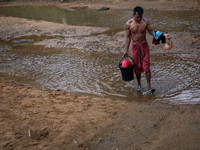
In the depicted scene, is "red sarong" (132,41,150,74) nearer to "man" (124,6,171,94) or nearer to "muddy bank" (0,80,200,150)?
"man" (124,6,171,94)

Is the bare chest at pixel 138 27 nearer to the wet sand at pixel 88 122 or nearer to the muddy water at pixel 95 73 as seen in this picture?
the muddy water at pixel 95 73

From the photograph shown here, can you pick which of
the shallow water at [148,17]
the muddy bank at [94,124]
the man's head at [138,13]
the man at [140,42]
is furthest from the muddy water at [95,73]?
the shallow water at [148,17]

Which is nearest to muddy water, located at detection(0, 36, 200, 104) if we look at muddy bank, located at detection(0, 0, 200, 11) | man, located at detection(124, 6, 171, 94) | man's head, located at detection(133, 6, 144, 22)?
man, located at detection(124, 6, 171, 94)

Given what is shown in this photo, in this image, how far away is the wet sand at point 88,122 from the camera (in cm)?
299

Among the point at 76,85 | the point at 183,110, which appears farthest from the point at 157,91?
the point at 76,85

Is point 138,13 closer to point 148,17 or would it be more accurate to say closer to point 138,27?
point 138,27

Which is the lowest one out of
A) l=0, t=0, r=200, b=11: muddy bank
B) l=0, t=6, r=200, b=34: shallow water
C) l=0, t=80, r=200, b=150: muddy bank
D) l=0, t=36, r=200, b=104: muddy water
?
l=0, t=80, r=200, b=150: muddy bank

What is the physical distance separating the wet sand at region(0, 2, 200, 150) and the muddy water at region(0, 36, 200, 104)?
0.36 metres

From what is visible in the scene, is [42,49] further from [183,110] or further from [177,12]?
[177,12]

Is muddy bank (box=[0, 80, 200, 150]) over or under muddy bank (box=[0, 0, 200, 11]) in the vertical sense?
under

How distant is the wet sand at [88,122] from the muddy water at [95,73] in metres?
0.36

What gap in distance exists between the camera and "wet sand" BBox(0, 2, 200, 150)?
2.99 m

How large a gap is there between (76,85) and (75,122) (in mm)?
1765

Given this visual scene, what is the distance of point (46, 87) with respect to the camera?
5.27 m
